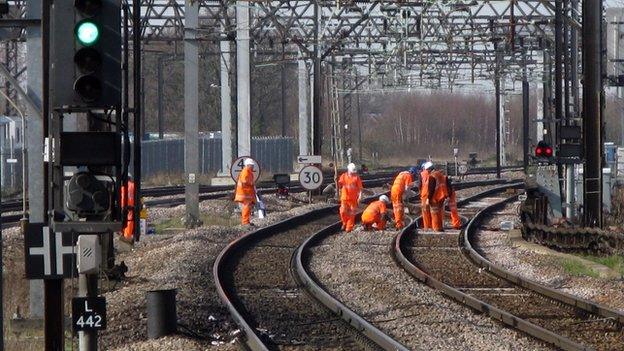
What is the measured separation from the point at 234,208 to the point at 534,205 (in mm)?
12210

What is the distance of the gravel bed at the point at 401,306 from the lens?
42.8ft

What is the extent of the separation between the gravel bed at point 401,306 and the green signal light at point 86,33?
16.0 feet

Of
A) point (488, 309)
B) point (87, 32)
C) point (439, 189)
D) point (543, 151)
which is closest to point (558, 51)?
point (543, 151)

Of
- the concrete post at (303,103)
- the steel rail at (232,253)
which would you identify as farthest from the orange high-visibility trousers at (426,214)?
the concrete post at (303,103)

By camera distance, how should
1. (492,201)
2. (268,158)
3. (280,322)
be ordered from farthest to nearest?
1. (268,158)
2. (492,201)
3. (280,322)

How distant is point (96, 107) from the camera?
9.66 m

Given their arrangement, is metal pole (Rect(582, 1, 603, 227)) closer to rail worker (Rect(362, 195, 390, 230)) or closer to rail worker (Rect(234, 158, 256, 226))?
rail worker (Rect(362, 195, 390, 230))

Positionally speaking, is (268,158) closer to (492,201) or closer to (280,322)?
(492,201)

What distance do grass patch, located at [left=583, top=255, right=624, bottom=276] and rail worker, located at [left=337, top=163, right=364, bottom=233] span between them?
7465 mm

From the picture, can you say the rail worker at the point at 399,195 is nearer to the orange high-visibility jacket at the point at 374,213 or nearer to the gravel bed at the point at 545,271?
the orange high-visibility jacket at the point at 374,213

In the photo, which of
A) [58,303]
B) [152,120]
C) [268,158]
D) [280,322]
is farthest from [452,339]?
[152,120]

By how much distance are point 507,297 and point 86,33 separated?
358 inches

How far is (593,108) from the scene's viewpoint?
25.2 m

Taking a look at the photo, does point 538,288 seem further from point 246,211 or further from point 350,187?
point 246,211
